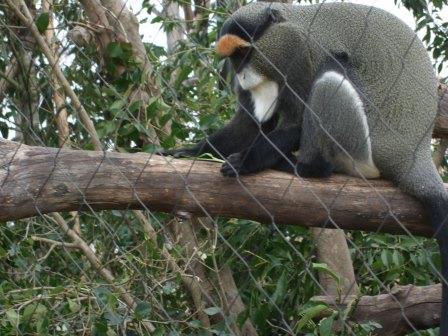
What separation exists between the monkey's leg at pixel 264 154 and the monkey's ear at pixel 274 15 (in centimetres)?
37

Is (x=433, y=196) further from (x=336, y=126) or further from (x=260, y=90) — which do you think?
(x=260, y=90)

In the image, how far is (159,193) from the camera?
2.48m

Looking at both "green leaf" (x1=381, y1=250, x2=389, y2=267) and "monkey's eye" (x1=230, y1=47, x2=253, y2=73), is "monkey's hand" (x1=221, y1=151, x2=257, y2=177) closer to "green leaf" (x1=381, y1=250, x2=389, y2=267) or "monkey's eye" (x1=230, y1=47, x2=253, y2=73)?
"monkey's eye" (x1=230, y1=47, x2=253, y2=73)

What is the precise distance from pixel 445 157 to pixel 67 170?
76.0 inches

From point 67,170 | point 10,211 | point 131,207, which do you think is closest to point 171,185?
point 131,207

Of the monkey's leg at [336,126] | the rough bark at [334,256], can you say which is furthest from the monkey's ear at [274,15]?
Answer: the rough bark at [334,256]

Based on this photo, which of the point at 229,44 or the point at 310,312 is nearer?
the point at 310,312

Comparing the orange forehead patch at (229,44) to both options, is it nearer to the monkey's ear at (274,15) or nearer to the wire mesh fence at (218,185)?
the wire mesh fence at (218,185)

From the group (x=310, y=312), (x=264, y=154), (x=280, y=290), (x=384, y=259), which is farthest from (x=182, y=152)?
(x=384, y=259)

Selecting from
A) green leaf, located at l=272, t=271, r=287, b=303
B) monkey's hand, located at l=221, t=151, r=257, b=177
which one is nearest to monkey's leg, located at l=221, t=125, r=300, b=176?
monkey's hand, located at l=221, t=151, r=257, b=177

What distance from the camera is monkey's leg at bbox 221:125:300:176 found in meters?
2.58

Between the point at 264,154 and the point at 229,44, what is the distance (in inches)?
18.4

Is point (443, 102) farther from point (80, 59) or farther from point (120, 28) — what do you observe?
point (80, 59)

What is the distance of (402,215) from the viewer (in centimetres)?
254
